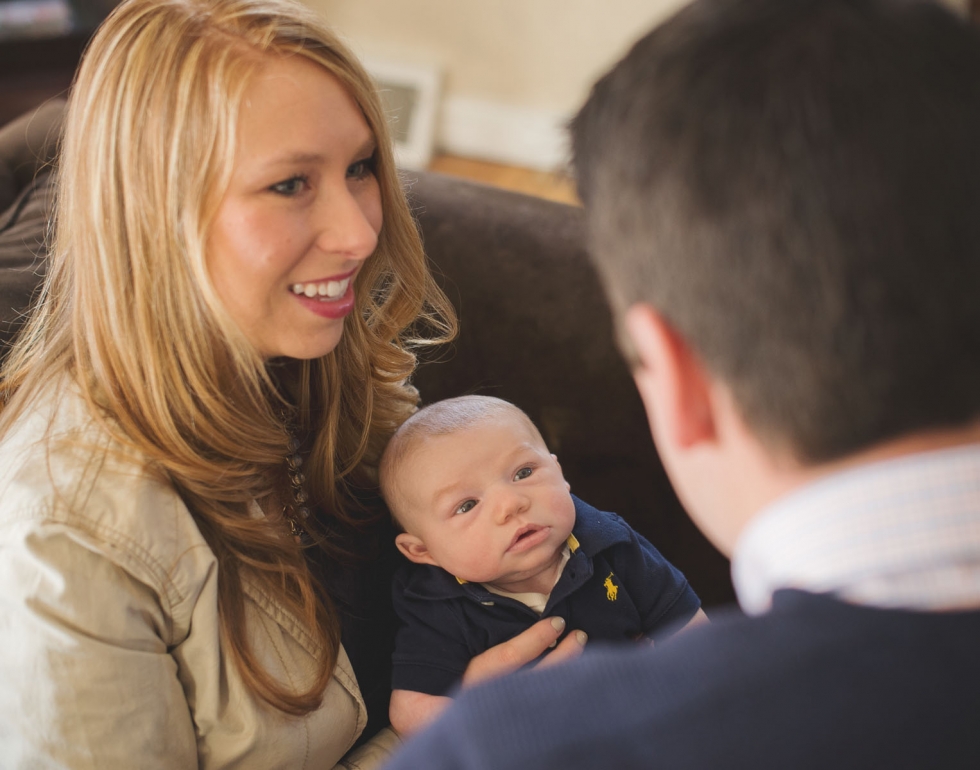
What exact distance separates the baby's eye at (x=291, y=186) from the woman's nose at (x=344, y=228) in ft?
0.11

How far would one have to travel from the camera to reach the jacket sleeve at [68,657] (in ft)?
3.35

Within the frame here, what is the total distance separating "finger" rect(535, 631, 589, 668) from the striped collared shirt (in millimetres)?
676

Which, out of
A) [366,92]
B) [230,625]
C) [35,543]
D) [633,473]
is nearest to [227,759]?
[230,625]

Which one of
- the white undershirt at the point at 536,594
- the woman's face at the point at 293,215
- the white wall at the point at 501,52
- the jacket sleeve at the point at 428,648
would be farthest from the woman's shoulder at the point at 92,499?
the white wall at the point at 501,52

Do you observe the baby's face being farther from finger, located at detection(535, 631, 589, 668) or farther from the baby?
finger, located at detection(535, 631, 589, 668)

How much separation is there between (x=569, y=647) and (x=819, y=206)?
2.78 ft

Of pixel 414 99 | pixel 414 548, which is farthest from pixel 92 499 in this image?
pixel 414 99

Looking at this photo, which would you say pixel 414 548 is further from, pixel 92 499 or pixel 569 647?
pixel 92 499

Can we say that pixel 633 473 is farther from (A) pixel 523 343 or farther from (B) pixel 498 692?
(B) pixel 498 692

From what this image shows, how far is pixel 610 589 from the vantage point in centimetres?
139

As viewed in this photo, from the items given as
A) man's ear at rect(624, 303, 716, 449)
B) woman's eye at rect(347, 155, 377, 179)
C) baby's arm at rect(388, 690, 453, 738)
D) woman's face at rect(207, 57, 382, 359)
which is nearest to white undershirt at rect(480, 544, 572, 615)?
baby's arm at rect(388, 690, 453, 738)

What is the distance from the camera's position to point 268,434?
1.27 metres

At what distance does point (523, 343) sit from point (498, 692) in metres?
1.30

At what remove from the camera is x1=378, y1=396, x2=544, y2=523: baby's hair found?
1.44m
